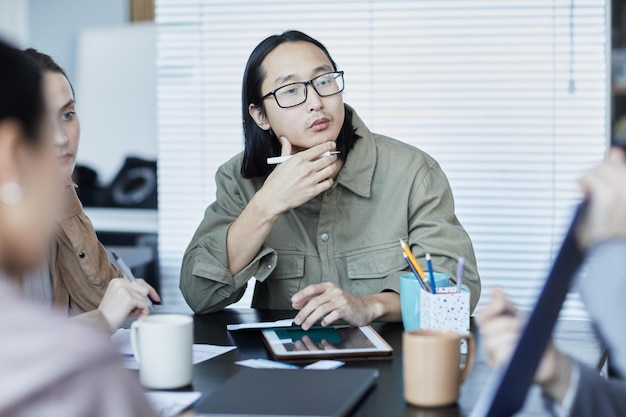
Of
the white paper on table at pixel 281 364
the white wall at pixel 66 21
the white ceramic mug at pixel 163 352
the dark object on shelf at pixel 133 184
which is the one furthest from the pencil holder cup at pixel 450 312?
Answer: the white wall at pixel 66 21

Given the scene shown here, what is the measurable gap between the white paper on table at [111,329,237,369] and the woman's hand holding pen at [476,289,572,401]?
19.1 inches

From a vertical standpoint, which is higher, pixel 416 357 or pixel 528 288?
pixel 416 357

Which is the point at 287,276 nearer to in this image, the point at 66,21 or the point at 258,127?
the point at 258,127

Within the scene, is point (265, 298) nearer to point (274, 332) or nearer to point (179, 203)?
point (274, 332)

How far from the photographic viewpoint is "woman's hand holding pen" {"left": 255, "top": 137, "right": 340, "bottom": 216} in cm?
183

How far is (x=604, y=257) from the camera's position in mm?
904

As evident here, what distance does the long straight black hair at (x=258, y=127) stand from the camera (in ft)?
6.66

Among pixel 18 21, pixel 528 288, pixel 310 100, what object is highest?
pixel 18 21

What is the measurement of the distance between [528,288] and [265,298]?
1566 mm

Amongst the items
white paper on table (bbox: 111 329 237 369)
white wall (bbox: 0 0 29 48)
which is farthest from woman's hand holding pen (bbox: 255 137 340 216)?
white wall (bbox: 0 0 29 48)

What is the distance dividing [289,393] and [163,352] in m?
0.21

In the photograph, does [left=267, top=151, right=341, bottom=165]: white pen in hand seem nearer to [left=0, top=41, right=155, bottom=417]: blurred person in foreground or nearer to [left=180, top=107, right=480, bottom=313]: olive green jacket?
[left=180, top=107, right=480, bottom=313]: olive green jacket

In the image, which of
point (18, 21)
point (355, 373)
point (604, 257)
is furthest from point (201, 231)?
point (18, 21)

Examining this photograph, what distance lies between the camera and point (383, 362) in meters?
1.34
